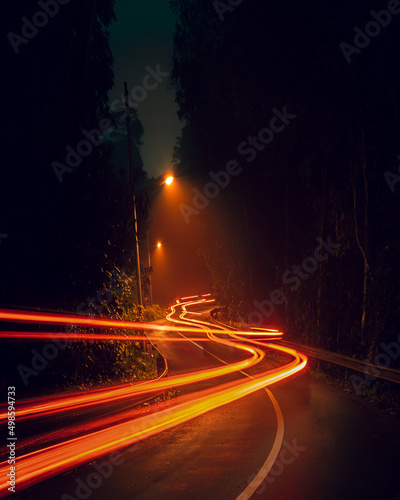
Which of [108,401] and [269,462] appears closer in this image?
[269,462]

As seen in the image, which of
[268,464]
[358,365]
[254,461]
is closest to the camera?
[268,464]

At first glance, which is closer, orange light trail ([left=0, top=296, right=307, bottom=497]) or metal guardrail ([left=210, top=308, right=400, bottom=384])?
orange light trail ([left=0, top=296, right=307, bottom=497])

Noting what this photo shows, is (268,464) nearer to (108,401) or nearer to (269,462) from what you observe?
(269,462)

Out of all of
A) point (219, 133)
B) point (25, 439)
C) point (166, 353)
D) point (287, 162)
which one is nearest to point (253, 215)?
point (219, 133)

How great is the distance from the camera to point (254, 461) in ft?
23.7

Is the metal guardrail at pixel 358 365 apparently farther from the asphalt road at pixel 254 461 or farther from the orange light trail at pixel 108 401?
the orange light trail at pixel 108 401

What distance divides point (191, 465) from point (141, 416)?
340 centimetres

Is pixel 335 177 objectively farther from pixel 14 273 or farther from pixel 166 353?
pixel 166 353

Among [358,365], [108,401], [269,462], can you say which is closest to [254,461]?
[269,462]

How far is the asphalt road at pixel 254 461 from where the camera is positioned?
603 cm

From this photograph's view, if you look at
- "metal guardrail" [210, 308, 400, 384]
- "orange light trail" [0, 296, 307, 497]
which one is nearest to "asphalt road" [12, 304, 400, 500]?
"orange light trail" [0, 296, 307, 497]

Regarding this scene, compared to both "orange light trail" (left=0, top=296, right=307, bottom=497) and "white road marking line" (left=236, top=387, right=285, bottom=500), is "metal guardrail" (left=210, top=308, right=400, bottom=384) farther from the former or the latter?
"white road marking line" (left=236, top=387, right=285, bottom=500)

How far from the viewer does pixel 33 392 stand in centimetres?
1149

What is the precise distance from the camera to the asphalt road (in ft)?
19.8
